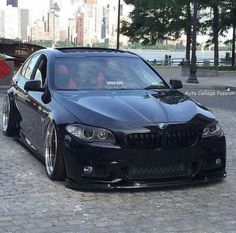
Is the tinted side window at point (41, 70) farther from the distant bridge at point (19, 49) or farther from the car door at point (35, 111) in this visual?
the distant bridge at point (19, 49)

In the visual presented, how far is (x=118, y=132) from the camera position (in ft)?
18.2

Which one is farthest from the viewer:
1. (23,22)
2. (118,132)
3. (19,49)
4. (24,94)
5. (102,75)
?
(23,22)

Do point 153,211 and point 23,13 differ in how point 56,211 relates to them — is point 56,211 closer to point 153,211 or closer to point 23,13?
point 153,211

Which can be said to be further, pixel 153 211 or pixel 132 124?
pixel 132 124

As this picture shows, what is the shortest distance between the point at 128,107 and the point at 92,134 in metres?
0.58

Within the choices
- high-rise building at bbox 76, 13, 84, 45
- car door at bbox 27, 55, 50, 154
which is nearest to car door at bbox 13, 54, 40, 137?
car door at bbox 27, 55, 50, 154

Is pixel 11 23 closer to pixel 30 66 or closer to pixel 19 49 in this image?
pixel 19 49

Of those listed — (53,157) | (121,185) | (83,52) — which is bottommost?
(121,185)

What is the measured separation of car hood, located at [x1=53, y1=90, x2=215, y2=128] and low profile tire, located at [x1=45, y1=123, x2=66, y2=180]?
36 cm

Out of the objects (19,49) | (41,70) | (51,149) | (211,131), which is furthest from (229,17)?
(51,149)

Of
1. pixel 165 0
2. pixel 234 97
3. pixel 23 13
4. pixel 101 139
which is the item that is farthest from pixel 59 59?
pixel 23 13

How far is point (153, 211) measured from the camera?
5.18 meters

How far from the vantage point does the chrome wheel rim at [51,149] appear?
6.16m

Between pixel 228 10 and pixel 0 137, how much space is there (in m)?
27.4
